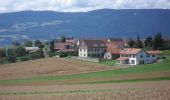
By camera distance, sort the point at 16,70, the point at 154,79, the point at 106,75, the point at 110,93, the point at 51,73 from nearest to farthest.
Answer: the point at 110,93
the point at 154,79
the point at 106,75
the point at 51,73
the point at 16,70

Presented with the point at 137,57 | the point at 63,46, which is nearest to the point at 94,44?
the point at 63,46

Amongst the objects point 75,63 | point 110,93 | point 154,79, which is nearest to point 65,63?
point 75,63

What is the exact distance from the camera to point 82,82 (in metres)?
46.6

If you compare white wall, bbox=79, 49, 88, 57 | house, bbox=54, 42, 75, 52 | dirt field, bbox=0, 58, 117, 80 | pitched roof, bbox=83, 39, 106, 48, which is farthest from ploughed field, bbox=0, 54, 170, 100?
house, bbox=54, 42, 75, 52

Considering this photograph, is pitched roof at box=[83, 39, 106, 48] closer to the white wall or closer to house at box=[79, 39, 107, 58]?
house at box=[79, 39, 107, 58]

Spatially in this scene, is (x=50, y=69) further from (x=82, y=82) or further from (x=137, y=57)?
(x=82, y=82)

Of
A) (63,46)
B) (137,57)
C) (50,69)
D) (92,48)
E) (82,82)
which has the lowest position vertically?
(82,82)

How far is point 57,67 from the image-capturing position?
6756 centimetres

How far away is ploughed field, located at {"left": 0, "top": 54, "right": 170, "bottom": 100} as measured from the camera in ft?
109

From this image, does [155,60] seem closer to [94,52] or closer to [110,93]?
[94,52]

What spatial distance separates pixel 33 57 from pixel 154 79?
50.3 metres

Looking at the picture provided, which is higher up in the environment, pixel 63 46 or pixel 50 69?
pixel 63 46

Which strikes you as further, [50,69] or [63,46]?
[63,46]

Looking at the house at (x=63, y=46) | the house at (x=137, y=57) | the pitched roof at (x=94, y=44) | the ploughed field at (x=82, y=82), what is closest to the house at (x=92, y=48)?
the pitched roof at (x=94, y=44)
